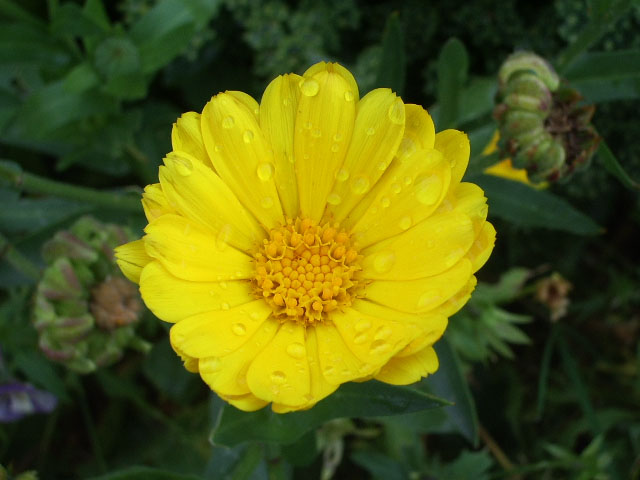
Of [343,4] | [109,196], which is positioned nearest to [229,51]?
[343,4]

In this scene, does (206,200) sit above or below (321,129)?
below

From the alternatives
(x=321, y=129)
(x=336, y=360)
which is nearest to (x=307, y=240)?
(x=321, y=129)

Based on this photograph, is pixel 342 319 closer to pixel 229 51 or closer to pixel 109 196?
pixel 109 196

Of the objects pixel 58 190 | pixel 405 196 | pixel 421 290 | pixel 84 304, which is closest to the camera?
pixel 421 290

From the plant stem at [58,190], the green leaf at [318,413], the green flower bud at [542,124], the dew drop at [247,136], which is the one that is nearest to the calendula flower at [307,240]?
the dew drop at [247,136]

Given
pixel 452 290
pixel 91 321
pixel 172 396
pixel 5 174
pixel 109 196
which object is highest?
pixel 452 290

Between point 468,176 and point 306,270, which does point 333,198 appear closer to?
point 306,270
